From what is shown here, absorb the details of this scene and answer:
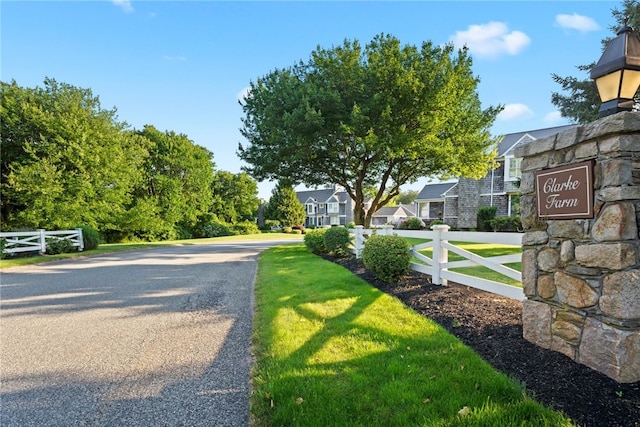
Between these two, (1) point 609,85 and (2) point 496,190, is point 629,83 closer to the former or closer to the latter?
(1) point 609,85

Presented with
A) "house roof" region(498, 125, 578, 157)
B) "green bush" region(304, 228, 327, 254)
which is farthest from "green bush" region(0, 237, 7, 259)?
"house roof" region(498, 125, 578, 157)

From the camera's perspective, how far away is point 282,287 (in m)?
6.12

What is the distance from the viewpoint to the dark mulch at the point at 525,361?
6.61 ft

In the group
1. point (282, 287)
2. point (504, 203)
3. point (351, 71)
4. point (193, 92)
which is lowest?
point (282, 287)

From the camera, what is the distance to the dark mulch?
202 cm

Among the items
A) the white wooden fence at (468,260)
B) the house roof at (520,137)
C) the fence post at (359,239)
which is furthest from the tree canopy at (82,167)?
the house roof at (520,137)

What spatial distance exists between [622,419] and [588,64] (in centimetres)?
1550

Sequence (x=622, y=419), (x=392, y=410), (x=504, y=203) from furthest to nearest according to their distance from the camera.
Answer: (x=504, y=203)
(x=392, y=410)
(x=622, y=419)

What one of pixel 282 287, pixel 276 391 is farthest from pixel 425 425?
pixel 282 287

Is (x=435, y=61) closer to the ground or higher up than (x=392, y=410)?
higher up

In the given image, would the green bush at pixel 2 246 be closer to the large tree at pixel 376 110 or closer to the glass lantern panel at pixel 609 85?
the large tree at pixel 376 110

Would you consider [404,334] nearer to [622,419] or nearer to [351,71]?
[622,419]

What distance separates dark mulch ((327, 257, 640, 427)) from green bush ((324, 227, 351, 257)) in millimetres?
5470

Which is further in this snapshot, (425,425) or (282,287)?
(282,287)
